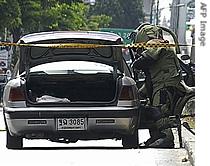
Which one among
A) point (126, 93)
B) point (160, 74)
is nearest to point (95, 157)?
point (126, 93)

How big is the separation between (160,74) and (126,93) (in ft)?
3.48

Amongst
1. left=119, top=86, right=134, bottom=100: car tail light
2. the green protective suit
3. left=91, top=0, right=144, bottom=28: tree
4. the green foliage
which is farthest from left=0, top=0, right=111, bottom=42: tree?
left=91, top=0, right=144, bottom=28: tree

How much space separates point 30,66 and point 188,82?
2.56m

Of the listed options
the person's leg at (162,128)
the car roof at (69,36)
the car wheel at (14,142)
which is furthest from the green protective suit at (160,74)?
the car wheel at (14,142)

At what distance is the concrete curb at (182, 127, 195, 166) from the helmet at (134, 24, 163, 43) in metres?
1.39

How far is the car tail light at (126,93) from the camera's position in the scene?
27.6 feet

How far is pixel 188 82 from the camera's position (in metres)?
10.2

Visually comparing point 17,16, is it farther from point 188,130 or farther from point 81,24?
point 188,130

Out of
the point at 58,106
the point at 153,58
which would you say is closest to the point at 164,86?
the point at 153,58

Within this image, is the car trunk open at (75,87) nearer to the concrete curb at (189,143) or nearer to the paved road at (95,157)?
the paved road at (95,157)

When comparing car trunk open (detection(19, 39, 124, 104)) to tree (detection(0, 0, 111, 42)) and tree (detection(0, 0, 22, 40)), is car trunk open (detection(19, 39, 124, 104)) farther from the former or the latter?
tree (detection(0, 0, 22, 40))

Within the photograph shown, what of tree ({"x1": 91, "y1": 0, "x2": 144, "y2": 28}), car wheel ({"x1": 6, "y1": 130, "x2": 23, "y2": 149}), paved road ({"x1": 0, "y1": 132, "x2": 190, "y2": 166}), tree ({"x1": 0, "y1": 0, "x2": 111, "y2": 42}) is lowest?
tree ({"x1": 91, "y1": 0, "x2": 144, "y2": 28})

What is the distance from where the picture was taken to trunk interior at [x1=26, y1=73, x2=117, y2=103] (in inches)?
338

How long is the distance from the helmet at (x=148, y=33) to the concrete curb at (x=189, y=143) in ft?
4.56
